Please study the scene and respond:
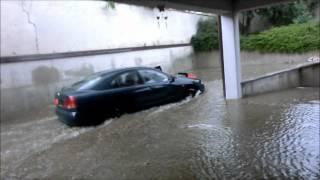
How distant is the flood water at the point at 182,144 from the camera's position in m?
4.11

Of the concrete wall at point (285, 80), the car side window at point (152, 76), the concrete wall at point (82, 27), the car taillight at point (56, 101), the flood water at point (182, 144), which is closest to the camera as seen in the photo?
the flood water at point (182, 144)

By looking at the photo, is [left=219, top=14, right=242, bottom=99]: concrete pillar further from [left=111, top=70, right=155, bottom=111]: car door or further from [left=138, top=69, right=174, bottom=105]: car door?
[left=111, top=70, right=155, bottom=111]: car door

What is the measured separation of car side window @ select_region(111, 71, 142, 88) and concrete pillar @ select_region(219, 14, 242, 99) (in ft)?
9.05

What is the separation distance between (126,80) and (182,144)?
80.4 inches

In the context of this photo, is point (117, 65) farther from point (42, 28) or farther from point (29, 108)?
point (29, 108)

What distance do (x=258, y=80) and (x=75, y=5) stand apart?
16.1 feet

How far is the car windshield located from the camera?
630 centimetres

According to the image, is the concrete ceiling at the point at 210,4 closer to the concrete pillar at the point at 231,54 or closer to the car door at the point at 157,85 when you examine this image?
the concrete pillar at the point at 231,54

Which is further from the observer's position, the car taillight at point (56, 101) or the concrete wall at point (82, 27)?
the car taillight at point (56, 101)

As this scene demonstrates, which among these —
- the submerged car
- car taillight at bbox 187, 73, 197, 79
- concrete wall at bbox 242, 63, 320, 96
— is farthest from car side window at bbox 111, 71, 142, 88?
concrete wall at bbox 242, 63, 320, 96

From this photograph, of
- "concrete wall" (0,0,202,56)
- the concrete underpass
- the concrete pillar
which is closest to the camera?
the concrete underpass

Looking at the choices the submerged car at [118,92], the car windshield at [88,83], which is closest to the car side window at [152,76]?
the submerged car at [118,92]

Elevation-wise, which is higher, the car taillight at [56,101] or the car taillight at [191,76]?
the car taillight at [191,76]

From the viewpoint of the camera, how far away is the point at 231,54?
8562mm
